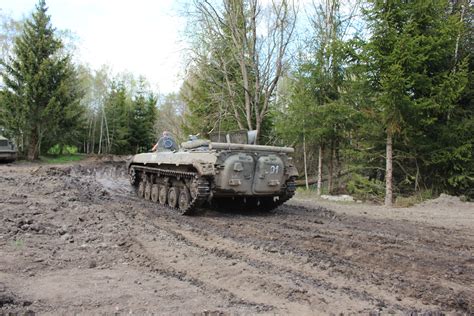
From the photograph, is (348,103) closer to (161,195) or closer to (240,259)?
(161,195)

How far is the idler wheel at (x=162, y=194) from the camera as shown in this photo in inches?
464

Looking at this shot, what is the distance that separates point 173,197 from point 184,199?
72cm

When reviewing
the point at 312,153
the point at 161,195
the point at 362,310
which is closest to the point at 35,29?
the point at 312,153

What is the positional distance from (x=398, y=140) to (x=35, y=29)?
26.0 m

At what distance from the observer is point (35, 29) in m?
30.4

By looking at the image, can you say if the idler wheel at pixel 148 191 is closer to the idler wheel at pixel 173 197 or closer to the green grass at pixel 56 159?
the idler wheel at pixel 173 197

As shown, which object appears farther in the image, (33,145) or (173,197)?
(33,145)

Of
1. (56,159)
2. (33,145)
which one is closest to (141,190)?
(33,145)

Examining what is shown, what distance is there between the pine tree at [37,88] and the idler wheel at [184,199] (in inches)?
844

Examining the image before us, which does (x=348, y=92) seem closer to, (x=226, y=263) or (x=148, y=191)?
(x=148, y=191)

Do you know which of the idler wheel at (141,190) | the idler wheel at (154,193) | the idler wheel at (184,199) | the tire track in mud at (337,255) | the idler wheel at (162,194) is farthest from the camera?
the idler wheel at (141,190)

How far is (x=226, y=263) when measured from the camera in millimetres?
5641

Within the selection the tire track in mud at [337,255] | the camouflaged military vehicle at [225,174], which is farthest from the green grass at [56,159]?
the tire track in mud at [337,255]

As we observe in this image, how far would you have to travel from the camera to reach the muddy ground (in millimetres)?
4121
